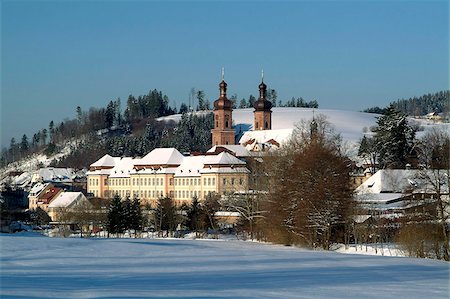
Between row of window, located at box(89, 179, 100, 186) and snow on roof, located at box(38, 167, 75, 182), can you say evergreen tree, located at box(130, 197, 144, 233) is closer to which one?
row of window, located at box(89, 179, 100, 186)

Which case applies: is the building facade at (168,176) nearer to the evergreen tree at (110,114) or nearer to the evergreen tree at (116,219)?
the evergreen tree at (116,219)

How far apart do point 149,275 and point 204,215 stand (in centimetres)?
4017

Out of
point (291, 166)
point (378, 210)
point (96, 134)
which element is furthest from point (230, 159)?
point (96, 134)

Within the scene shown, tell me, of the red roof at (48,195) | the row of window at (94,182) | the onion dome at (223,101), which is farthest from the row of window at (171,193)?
the onion dome at (223,101)

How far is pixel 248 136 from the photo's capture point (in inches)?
4985

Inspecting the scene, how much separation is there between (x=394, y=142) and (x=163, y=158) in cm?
3676

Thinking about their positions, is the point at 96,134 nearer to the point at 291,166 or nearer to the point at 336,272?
the point at 291,166

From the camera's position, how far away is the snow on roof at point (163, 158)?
102m

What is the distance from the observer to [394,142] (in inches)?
3068

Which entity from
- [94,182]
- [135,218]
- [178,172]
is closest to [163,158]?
[178,172]

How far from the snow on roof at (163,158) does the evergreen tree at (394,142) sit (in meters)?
32.8

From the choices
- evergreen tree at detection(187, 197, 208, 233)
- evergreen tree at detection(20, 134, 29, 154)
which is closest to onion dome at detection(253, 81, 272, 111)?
evergreen tree at detection(187, 197, 208, 233)

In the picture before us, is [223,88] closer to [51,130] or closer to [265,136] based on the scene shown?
[265,136]

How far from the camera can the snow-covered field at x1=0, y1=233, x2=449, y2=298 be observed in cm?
1755
